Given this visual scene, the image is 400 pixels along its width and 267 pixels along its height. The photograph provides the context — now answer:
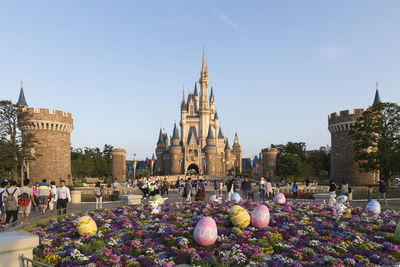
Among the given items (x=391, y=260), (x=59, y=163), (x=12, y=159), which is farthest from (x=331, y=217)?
(x=59, y=163)

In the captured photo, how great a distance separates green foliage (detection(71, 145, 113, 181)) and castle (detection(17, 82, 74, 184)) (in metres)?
27.4

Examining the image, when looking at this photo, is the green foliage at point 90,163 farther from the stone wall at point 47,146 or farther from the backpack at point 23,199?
the backpack at point 23,199

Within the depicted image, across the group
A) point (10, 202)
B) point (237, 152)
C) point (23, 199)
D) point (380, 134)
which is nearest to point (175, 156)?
point (237, 152)

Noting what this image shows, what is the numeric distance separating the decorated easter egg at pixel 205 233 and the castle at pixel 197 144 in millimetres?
86034

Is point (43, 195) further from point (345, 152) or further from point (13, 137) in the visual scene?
point (345, 152)

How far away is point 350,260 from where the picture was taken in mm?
7562

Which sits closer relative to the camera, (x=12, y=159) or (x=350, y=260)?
(x=350, y=260)

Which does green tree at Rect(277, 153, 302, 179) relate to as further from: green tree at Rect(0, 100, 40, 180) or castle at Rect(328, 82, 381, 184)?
green tree at Rect(0, 100, 40, 180)

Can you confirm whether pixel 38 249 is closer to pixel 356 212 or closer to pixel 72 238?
pixel 72 238

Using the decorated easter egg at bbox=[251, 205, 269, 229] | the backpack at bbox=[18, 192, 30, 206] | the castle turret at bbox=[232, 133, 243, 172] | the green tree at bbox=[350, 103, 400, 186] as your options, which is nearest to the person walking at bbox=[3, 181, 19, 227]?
the backpack at bbox=[18, 192, 30, 206]

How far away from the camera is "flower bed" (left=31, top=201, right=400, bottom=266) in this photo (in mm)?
7742

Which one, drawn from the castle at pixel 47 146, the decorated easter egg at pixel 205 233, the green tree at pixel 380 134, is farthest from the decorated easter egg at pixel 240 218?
the castle at pixel 47 146

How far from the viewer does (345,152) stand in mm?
42938

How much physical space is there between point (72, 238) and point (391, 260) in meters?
9.54
